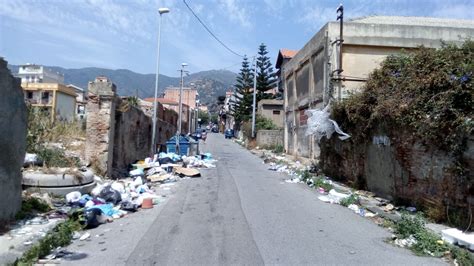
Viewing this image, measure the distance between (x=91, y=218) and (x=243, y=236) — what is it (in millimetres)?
3003

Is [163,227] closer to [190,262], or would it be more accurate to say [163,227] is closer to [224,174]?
[190,262]

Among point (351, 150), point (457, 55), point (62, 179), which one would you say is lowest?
point (62, 179)

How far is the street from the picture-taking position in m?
6.12

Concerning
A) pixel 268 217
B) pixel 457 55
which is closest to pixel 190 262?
pixel 268 217

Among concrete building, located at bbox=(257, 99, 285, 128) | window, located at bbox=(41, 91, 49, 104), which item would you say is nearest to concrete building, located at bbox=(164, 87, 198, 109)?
window, located at bbox=(41, 91, 49, 104)

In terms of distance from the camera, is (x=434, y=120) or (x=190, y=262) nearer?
(x=190, y=262)

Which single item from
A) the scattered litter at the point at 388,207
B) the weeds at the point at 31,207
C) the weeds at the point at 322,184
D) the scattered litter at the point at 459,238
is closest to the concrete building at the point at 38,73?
the weeds at the point at 322,184

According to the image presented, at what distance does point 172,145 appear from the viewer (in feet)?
77.4

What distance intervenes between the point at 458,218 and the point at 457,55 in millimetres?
4134

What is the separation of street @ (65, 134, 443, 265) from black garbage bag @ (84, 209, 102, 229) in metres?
0.19

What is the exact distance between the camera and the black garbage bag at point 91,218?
8039mm

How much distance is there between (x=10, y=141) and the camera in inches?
286

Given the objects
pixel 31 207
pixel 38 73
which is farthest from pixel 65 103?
pixel 31 207

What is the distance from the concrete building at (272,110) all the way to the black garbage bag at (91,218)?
45901mm
